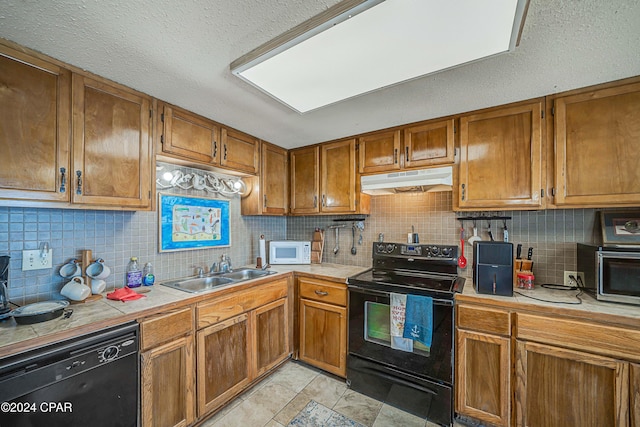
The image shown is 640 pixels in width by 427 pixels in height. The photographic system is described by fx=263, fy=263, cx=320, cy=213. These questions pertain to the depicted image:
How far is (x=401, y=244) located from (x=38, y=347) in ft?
7.57

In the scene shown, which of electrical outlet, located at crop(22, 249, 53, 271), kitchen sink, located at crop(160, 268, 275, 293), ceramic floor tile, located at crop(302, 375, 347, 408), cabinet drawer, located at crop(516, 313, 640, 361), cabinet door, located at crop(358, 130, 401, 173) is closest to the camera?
cabinet drawer, located at crop(516, 313, 640, 361)

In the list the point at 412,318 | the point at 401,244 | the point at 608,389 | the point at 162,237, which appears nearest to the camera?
the point at 608,389

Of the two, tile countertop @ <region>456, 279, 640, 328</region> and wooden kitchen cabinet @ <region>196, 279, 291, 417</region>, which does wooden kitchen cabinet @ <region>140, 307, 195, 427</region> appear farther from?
tile countertop @ <region>456, 279, 640, 328</region>

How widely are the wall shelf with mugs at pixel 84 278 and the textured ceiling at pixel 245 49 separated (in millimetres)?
1127

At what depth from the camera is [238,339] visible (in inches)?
76.7

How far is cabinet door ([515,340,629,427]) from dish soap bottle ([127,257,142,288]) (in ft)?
8.27

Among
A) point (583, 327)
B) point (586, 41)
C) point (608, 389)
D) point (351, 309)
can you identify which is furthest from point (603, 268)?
point (351, 309)

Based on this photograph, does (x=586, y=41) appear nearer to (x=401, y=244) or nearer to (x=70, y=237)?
(x=401, y=244)

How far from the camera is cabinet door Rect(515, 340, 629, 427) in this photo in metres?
1.38

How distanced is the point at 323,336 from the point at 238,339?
2.38ft

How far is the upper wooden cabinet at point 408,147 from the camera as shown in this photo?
2.07m

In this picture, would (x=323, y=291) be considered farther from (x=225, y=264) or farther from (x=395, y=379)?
(x=225, y=264)

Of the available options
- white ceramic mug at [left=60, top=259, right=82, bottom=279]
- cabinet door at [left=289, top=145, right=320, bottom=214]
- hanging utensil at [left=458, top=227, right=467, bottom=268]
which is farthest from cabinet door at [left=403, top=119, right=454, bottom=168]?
white ceramic mug at [left=60, top=259, right=82, bottom=279]

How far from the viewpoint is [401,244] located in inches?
→ 93.4
